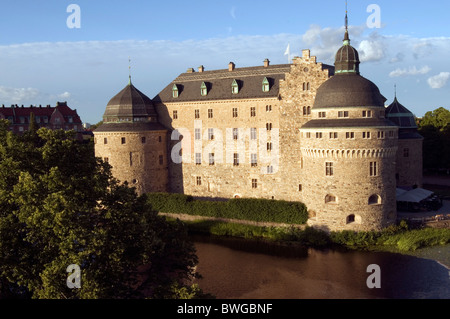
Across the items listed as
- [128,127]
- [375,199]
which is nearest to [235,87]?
[128,127]

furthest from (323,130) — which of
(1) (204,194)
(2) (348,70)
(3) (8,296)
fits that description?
(3) (8,296)

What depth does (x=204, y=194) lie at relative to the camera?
55.1 meters

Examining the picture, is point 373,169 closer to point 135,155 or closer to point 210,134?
point 210,134

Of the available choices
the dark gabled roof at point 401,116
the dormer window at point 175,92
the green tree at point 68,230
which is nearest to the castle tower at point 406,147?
the dark gabled roof at point 401,116

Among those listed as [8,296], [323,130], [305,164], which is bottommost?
[8,296]

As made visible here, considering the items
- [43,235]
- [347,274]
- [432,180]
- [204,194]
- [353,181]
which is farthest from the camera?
[432,180]

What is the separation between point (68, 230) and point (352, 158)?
26840 mm

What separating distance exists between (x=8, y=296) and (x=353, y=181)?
95.8 feet

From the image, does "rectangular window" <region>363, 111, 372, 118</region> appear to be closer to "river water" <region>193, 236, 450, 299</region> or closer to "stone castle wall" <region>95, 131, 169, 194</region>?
"river water" <region>193, 236, 450, 299</region>

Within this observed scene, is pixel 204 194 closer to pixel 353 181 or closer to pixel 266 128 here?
pixel 266 128

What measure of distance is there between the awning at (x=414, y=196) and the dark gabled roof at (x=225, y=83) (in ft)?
56.4

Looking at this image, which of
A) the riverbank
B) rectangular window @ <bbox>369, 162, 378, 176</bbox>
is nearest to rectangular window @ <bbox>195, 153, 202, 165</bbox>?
the riverbank

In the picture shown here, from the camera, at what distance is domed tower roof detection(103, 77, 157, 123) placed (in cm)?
5391

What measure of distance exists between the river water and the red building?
6846 cm
